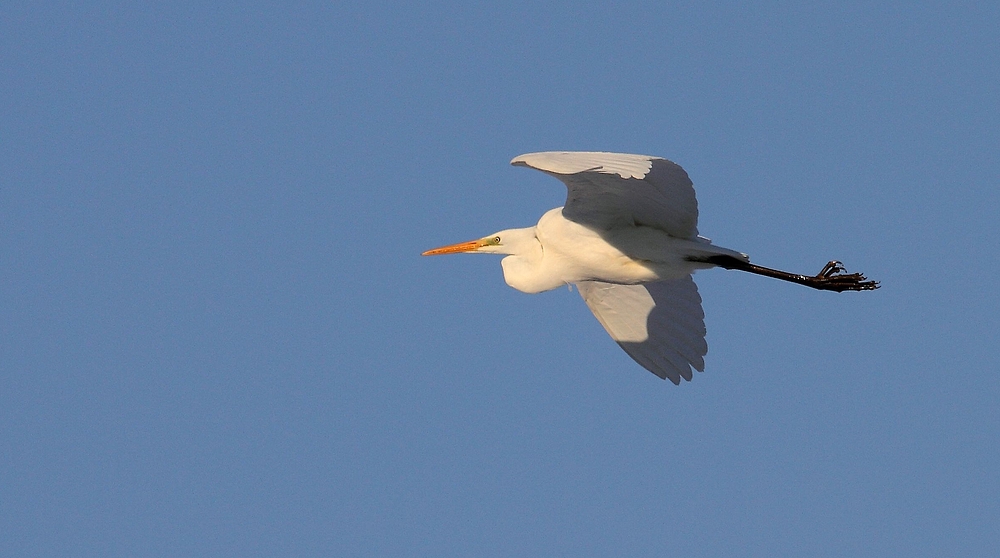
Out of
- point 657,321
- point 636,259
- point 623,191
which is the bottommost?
point 657,321

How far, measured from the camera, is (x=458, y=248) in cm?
1195

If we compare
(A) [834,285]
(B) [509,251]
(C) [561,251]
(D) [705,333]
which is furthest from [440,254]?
(A) [834,285]

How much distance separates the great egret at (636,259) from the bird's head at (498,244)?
1 centimetres

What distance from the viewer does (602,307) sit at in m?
12.1

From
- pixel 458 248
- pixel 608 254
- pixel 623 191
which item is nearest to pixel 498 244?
pixel 458 248

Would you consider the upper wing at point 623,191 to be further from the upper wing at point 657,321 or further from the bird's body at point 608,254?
the upper wing at point 657,321

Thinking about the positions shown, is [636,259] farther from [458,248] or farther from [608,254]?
[458,248]

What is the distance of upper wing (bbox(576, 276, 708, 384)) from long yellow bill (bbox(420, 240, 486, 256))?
101 cm

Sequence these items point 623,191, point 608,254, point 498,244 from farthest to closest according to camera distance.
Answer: point 498,244
point 608,254
point 623,191

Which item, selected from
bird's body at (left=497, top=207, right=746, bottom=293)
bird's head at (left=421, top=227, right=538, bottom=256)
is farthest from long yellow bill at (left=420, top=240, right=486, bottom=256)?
bird's body at (left=497, top=207, right=746, bottom=293)

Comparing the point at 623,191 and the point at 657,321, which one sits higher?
the point at 623,191

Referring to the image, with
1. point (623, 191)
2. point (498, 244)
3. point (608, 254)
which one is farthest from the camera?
point (498, 244)

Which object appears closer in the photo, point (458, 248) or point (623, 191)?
point (623, 191)

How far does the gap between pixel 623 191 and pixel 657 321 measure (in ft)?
7.82
